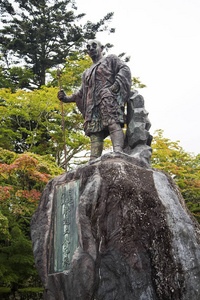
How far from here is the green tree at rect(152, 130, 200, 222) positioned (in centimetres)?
1048

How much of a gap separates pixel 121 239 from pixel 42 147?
9.97 meters

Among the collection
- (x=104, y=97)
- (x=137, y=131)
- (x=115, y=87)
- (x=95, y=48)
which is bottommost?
(x=137, y=131)

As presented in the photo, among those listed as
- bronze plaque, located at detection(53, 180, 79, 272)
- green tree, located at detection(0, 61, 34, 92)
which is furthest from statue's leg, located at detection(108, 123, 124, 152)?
green tree, located at detection(0, 61, 34, 92)

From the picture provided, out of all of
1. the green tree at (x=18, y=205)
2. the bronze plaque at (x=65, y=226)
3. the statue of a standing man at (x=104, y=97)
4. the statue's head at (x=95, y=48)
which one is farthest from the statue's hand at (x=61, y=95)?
the green tree at (x=18, y=205)

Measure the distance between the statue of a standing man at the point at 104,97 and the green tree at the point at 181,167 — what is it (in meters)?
5.30

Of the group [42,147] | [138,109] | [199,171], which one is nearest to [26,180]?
[42,147]

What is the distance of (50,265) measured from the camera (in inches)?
174

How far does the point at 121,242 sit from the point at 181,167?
7438 mm

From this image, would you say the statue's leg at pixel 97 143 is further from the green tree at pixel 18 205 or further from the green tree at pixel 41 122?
the green tree at pixel 41 122

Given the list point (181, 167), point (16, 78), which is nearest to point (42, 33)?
point (16, 78)

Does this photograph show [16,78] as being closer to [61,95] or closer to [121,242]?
[61,95]

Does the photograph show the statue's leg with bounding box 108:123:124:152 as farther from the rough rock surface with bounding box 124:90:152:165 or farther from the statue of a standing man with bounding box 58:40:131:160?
the rough rock surface with bounding box 124:90:152:165

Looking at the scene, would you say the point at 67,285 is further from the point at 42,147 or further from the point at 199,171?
the point at 42,147

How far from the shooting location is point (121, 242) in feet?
11.9
